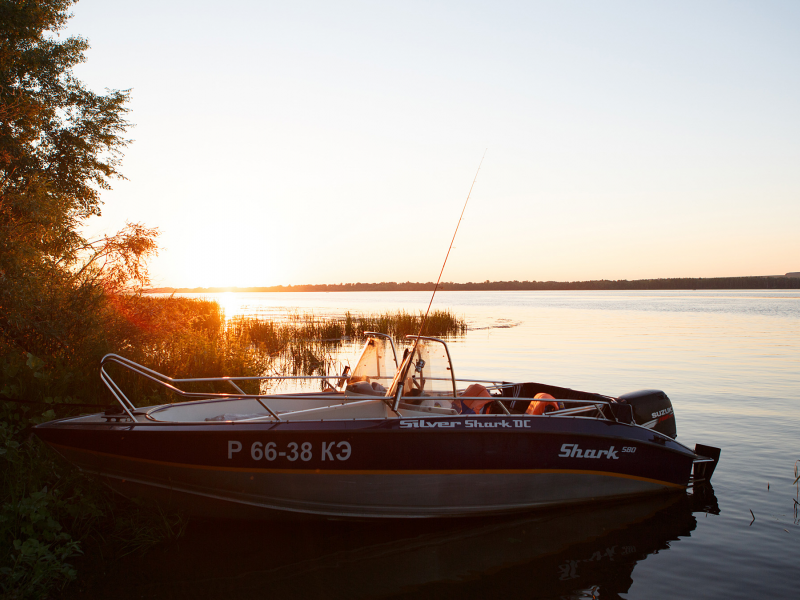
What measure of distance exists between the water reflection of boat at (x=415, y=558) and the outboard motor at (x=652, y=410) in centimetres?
118

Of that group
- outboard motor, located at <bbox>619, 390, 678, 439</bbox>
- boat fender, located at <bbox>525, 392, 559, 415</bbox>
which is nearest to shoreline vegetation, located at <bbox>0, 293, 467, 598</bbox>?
boat fender, located at <bbox>525, 392, 559, 415</bbox>

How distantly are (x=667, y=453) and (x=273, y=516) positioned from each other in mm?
4310

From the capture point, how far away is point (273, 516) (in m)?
5.22

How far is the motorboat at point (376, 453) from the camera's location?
16.1ft

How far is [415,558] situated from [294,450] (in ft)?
4.81

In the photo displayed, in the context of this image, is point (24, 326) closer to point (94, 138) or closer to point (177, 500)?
point (177, 500)

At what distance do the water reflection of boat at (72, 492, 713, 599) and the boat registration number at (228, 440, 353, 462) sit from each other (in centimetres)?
88

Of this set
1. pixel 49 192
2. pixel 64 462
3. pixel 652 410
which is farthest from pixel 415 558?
pixel 49 192

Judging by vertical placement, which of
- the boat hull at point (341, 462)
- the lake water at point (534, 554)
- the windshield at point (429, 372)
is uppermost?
the windshield at point (429, 372)

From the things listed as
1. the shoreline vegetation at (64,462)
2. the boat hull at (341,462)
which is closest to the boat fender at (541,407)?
the boat hull at (341,462)

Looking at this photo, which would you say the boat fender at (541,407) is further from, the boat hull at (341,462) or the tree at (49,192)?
the tree at (49,192)

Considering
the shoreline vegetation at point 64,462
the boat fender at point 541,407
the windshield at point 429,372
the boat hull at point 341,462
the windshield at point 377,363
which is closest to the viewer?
the shoreline vegetation at point 64,462

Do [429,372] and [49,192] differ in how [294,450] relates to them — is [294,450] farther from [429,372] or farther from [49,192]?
[49,192]

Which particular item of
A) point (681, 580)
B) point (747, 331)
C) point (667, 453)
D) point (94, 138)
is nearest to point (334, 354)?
point (94, 138)
